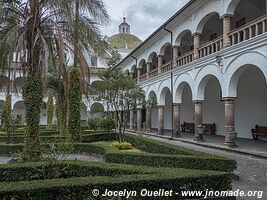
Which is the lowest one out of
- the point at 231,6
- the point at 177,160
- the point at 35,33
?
the point at 177,160

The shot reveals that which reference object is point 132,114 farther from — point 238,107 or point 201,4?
point 201,4

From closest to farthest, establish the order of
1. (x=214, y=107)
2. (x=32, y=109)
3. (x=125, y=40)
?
(x=32, y=109) < (x=214, y=107) < (x=125, y=40)

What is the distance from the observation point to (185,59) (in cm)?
2005

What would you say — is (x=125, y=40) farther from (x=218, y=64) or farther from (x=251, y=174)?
(x=251, y=174)

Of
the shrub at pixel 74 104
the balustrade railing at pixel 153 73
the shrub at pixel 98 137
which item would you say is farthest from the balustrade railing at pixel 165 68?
the shrub at pixel 74 104

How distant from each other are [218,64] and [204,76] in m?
1.85

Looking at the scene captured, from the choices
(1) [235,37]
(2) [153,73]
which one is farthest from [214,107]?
(1) [235,37]

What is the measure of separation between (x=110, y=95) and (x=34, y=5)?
804 cm

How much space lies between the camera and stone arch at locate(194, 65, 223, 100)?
15941 millimetres

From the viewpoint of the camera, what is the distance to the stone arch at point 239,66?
41.1 ft

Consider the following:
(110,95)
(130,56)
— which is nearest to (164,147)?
(110,95)

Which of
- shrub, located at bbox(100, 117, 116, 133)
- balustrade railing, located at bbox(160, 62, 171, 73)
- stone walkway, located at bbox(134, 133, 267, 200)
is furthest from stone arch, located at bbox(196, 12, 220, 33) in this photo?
stone walkway, located at bbox(134, 133, 267, 200)

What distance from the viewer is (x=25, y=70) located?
32.7 ft

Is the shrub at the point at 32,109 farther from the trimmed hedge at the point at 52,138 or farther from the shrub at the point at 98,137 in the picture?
the shrub at the point at 98,137
